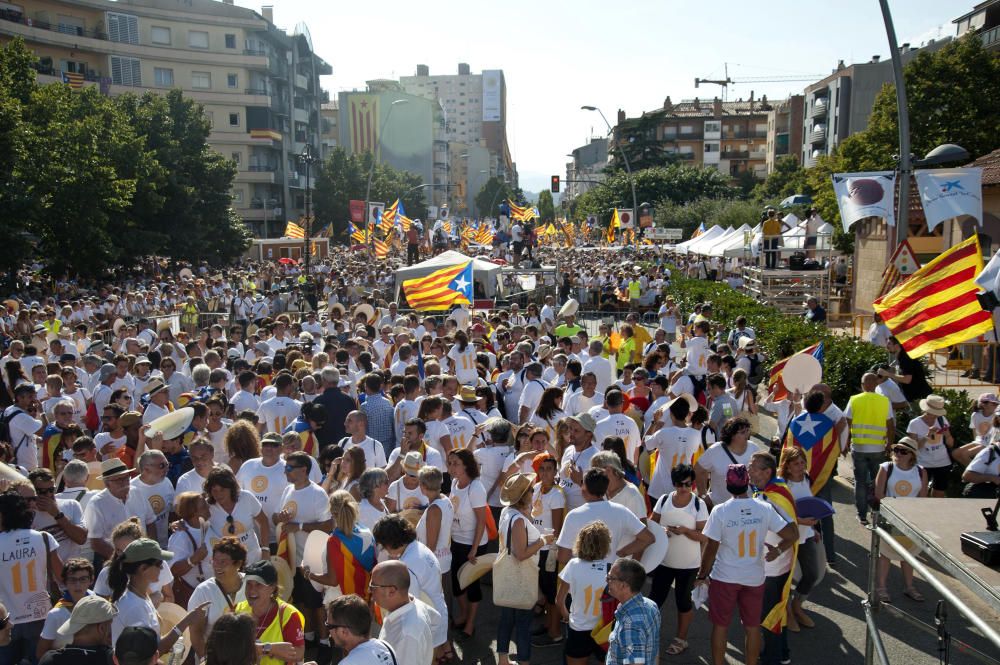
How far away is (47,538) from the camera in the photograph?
536 cm

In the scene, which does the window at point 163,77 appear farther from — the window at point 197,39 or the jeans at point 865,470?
the jeans at point 865,470

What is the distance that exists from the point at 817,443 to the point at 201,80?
68.3m

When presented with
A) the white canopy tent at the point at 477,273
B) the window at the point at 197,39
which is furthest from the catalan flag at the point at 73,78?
the white canopy tent at the point at 477,273

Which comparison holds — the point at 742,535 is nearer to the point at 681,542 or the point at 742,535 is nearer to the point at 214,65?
the point at 681,542

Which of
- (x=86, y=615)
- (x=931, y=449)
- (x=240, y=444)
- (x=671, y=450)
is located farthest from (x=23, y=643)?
(x=931, y=449)

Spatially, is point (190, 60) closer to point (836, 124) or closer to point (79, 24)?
point (79, 24)

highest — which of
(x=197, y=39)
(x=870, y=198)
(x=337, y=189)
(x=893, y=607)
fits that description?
(x=197, y=39)

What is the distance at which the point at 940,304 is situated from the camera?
673cm

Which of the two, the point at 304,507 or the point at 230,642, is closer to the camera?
the point at 230,642

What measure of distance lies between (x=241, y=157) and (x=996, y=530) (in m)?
71.8

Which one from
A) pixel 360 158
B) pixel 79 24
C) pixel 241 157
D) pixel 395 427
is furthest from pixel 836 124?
pixel 395 427

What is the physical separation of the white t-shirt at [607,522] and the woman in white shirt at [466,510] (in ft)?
3.10

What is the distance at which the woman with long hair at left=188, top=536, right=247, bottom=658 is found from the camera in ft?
14.8

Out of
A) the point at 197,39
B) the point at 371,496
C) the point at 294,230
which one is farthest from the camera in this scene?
the point at 197,39
